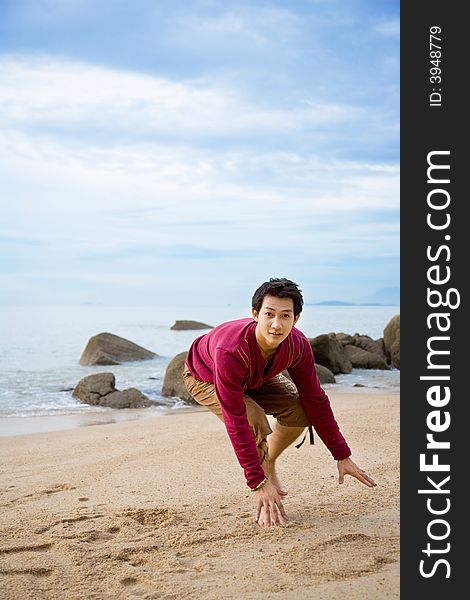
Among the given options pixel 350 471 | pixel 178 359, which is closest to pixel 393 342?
pixel 178 359

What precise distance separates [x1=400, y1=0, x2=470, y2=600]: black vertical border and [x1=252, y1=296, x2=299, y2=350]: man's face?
2.96ft

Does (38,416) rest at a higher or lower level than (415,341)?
lower

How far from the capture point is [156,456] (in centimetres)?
575

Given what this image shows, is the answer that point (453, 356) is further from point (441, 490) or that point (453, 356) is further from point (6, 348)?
point (6, 348)

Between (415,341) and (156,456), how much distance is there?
3.44 metres

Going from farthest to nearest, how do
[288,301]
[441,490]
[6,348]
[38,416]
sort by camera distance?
[6,348] < [38,416] < [288,301] < [441,490]

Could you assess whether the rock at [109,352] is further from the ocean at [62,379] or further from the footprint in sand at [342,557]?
the footprint in sand at [342,557]

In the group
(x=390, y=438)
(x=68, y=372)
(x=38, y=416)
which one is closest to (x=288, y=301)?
(x=390, y=438)

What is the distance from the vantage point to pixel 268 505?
12.3ft

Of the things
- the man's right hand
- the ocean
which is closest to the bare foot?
the man's right hand

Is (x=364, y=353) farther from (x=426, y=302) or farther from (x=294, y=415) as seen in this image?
(x=426, y=302)

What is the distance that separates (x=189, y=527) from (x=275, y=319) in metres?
1.22

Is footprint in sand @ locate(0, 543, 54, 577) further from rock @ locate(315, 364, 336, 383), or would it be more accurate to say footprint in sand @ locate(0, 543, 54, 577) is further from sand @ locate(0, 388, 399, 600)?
rock @ locate(315, 364, 336, 383)

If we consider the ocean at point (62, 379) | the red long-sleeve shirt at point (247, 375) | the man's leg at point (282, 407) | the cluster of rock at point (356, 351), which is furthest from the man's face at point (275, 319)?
the cluster of rock at point (356, 351)
